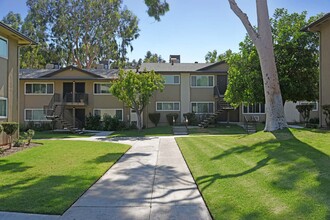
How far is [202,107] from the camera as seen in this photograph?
35.5 m

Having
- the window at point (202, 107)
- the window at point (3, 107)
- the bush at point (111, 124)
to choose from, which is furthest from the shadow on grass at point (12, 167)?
the window at point (202, 107)

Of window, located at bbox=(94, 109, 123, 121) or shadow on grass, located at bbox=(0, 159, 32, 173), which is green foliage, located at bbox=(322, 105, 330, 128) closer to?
shadow on grass, located at bbox=(0, 159, 32, 173)

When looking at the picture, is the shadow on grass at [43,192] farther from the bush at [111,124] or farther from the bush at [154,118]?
the bush at [154,118]

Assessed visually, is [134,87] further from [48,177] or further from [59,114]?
[48,177]

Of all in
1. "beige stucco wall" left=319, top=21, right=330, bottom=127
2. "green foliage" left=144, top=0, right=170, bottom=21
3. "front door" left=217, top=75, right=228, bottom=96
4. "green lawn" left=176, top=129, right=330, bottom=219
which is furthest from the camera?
"front door" left=217, top=75, right=228, bottom=96

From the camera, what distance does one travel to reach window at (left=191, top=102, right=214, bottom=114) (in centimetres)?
3534

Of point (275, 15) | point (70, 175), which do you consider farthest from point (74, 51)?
point (70, 175)

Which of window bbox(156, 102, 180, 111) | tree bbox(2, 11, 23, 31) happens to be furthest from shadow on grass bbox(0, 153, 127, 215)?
A: tree bbox(2, 11, 23, 31)

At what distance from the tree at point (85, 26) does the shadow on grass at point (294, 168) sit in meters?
42.2

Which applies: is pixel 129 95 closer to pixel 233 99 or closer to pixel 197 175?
pixel 233 99

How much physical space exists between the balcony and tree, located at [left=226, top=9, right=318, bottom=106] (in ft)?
49.4

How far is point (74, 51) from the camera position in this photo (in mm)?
53500

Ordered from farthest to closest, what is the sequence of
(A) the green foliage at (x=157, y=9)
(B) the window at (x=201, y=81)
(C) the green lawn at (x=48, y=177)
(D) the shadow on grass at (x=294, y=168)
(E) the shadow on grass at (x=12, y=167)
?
(B) the window at (x=201, y=81)
(A) the green foliage at (x=157, y=9)
(E) the shadow on grass at (x=12, y=167)
(C) the green lawn at (x=48, y=177)
(D) the shadow on grass at (x=294, y=168)

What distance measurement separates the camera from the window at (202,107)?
35344mm
